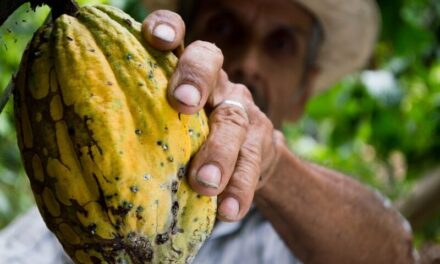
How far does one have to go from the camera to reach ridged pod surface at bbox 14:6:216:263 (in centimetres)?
75

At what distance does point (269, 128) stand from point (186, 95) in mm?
378

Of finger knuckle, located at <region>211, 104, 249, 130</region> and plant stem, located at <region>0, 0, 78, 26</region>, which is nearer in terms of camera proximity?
plant stem, located at <region>0, 0, 78, 26</region>

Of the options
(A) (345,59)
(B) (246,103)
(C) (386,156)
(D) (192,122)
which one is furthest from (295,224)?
(C) (386,156)

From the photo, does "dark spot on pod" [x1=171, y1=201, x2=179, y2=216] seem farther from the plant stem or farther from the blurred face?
the blurred face

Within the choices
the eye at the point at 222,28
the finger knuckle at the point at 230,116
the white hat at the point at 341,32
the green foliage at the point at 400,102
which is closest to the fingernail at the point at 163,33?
the finger knuckle at the point at 230,116

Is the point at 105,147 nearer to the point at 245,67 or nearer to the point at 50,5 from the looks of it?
the point at 50,5

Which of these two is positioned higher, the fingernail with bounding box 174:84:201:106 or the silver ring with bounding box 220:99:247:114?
the fingernail with bounding box 174:84:201:106

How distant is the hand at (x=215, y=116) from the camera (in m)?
0.82

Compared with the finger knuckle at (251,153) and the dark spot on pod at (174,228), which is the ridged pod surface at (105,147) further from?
the finger knuckle at (251,153)

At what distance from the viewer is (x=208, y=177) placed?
808 millimetres

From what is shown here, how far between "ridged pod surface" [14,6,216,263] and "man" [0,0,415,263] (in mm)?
34

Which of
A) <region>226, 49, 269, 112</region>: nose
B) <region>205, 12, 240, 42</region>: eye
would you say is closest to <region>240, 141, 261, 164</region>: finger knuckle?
<region>226, 49, 269, 112</region>: nose

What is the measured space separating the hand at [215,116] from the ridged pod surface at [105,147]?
0.02m

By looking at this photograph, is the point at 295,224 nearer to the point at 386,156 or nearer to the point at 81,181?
the point at 81,181
